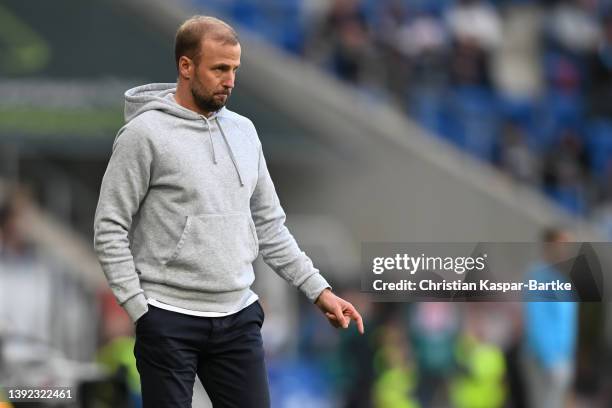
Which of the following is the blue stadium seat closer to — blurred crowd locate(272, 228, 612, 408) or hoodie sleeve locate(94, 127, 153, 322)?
blurred crowd locate(272, 228, 612, 408)

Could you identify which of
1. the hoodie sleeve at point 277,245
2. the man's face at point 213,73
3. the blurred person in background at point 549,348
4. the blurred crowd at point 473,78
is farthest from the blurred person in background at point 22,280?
the man's face at point 213,73

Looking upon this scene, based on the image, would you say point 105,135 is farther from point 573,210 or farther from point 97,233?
point 97,233

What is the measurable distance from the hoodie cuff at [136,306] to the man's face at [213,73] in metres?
0.59

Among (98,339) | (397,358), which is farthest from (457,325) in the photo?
(98,339)

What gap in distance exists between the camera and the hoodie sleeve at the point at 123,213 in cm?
434

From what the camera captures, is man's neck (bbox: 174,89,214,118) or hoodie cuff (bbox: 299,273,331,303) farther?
hoodie cuff (bbox: 299,273,331,303)

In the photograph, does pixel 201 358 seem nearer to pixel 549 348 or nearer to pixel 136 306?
pixel 136 306

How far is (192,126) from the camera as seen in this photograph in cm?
Answer: 449

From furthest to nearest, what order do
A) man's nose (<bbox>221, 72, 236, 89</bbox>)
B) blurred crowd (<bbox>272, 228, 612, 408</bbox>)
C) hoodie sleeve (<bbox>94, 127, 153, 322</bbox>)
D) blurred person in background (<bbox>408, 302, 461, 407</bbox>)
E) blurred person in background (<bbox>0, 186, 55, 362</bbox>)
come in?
blurred person in background (<bbox>408, 302, 461, 407</bbox>), blurred crowd (<bbox>272, 228, 612, 408</bbox>), blurred person in background (<bbox>0, 186, 55, 362</bbox>), man's nose (<bbox>221, 72, 236, 89</bbox>), hoodie sleeve (<bbox>94, 127, 153, 322</bbox>)

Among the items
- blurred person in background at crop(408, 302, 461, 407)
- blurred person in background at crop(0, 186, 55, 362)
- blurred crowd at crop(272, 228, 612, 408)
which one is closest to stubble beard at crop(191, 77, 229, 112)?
blurred crowd at crop(272, 228, 612, 408)

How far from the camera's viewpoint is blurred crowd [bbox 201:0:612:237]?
16891mm

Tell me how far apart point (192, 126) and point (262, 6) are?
42.7 feet

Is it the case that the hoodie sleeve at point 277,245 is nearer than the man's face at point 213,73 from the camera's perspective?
No

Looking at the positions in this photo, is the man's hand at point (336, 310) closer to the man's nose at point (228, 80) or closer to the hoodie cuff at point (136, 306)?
the hoodie cuff at point (136, 306)
